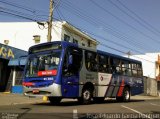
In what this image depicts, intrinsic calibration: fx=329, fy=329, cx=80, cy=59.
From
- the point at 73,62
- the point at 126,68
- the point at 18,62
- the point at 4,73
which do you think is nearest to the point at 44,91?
the point at 73,62

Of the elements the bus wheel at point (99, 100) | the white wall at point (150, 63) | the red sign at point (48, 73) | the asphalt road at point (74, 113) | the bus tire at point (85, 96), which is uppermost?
the white wall at point (150, 63)

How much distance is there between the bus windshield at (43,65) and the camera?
16.4 m

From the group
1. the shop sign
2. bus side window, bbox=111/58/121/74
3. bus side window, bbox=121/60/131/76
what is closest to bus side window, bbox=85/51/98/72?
bus side window, bbox=111/58/121/74

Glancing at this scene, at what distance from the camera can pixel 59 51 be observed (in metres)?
16.6

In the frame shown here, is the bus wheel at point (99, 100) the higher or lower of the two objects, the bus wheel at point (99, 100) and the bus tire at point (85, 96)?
the lower

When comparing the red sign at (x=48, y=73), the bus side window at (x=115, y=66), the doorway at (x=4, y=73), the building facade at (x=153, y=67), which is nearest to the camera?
the red sign at (x=48, y=73)

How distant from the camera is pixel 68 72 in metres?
16.6

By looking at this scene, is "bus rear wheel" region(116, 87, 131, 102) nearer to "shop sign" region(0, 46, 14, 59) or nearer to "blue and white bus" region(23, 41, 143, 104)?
"blue and white bus" region(23, 41, 143, 104)

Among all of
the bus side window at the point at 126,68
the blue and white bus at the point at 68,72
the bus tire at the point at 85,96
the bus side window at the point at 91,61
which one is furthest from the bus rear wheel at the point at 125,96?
the bus tire at the point at 85,96

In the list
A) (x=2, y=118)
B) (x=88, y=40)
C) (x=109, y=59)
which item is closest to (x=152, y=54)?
(x=88, y=40)

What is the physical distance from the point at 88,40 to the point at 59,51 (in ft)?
95.2

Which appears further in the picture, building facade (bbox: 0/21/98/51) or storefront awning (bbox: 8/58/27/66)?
building facade (bbox: 0/21/98/51)

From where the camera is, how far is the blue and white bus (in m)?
16.3

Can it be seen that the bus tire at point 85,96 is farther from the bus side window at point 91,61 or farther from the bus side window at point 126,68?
the bus side window at point 126,68
